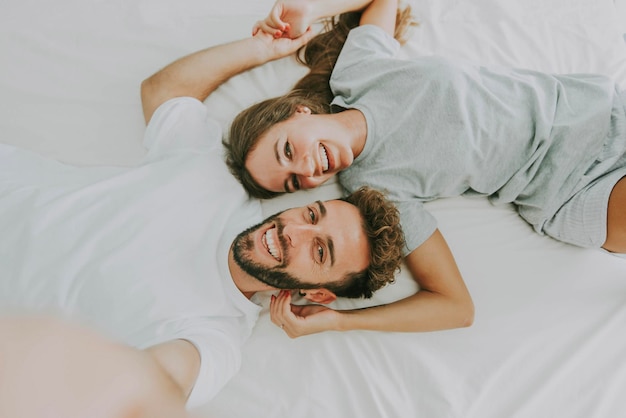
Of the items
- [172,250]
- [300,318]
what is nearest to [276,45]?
[172,250]

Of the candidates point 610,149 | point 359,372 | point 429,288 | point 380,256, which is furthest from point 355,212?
point 610,149

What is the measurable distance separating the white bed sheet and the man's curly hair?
95 millimetres

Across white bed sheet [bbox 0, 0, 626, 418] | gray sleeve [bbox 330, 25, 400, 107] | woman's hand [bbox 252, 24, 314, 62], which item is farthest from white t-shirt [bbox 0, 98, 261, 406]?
gray sleeve [bbox 330, 25, 400, 107]

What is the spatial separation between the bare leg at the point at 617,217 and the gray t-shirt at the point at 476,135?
0.09 metres

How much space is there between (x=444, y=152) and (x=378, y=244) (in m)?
0.34

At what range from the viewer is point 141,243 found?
3.77 ft

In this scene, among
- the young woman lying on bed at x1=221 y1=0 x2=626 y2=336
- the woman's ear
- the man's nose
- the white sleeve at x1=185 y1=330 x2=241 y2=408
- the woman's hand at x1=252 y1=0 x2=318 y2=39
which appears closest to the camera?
the white sleeve at x1=185 y1=330 x2=241 y2=408

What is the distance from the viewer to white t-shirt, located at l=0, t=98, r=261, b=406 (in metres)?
1.06

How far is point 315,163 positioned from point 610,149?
83cm

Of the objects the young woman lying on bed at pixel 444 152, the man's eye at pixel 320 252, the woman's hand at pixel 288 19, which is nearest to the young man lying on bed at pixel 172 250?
the man's eye at pixel 320 252

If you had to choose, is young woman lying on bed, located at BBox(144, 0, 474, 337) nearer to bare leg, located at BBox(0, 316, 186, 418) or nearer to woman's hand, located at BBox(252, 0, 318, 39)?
woman's hand, located at BBox(252, 0, 318, 39)

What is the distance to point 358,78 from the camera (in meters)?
1.45

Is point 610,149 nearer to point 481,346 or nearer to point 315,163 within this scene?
point 481,346

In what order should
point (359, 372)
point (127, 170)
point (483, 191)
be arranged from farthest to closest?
point (483, 191)
point (127, 170)
point (359, 372)
